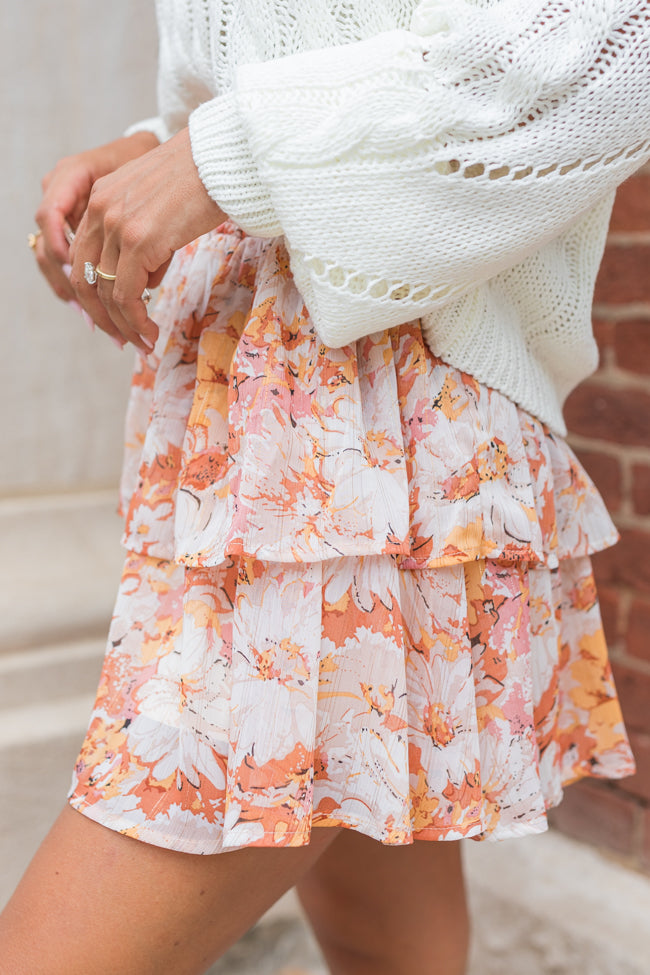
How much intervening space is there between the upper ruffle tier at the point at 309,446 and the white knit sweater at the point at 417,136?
0.16ft

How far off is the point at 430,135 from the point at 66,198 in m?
0.38

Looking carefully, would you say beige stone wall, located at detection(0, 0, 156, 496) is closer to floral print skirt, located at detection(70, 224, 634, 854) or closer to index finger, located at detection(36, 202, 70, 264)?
index finger, located at detection(36, 202, 70, 264)

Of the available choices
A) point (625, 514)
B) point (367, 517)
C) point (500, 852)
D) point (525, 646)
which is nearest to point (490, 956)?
point (500, 852)

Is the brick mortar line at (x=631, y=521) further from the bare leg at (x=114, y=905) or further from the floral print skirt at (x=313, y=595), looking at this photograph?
the bare leg at (x=114, y=905)

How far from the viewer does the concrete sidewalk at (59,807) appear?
1030mm

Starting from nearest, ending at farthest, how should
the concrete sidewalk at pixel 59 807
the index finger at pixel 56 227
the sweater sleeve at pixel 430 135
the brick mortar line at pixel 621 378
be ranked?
the sweater sleeve at pixel 430 135 < the index finger at pixel 56 227 < the concrete sidewalk at pixel 59 807 < the brick mortar line at pixel 621 378

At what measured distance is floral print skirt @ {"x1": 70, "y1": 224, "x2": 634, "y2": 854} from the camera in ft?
1.78

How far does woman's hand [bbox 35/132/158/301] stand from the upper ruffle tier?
0.47 feet

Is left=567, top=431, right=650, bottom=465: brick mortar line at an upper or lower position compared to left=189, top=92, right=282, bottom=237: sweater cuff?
lower

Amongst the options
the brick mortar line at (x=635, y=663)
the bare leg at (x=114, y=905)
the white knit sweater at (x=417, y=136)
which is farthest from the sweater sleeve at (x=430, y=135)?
the brick mortar line at (x=635, y=663)

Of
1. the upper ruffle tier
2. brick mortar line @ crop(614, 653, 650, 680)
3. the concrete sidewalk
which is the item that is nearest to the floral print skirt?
the upper ruffle tier

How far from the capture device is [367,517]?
551 mm

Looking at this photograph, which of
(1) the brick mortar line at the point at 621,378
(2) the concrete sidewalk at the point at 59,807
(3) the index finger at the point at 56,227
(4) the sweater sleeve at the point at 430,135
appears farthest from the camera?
(1) the brick mortar line at the point at 621,378

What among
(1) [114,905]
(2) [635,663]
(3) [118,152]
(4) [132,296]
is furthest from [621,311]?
(1) [114,905]
